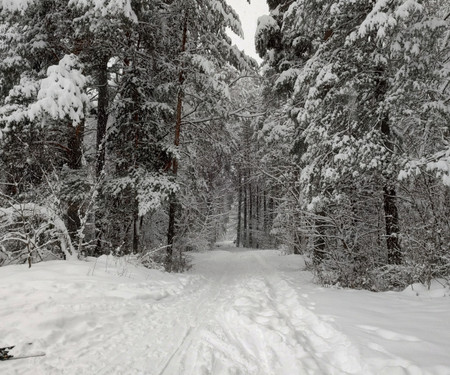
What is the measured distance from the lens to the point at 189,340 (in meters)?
3.84

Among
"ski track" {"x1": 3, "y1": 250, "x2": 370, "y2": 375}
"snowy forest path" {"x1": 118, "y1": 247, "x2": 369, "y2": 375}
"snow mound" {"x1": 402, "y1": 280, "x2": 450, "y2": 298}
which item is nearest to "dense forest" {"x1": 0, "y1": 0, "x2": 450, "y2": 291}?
"snow mound" {"x1": 402, "y1": 280, "x2": 450, "y2": 298}

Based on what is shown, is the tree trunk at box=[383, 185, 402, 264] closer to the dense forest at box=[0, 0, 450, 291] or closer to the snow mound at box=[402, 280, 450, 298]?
the dense forest at box=[0, 0, 450, 291]

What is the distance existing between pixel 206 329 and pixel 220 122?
30.1 feet

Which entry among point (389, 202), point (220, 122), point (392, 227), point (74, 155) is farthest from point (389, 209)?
point (74, 155)

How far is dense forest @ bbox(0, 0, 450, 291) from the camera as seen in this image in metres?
6.70

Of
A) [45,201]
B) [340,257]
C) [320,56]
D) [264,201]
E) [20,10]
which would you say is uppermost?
[20,10]

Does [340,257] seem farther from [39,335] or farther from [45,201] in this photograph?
[45,201]

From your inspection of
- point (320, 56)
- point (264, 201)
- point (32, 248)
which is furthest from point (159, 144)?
point (264, 201)

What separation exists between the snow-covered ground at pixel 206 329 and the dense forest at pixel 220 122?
1657 millimetres

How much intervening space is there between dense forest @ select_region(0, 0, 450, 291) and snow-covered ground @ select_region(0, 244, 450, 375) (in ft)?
5.44

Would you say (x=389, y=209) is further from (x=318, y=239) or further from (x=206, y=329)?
(x=206, y=329)

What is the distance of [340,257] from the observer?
789 cm

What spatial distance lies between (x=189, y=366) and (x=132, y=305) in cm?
231

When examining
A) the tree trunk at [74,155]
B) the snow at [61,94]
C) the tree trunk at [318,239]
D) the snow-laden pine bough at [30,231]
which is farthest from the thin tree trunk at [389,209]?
the tree trunk at [74,155]
